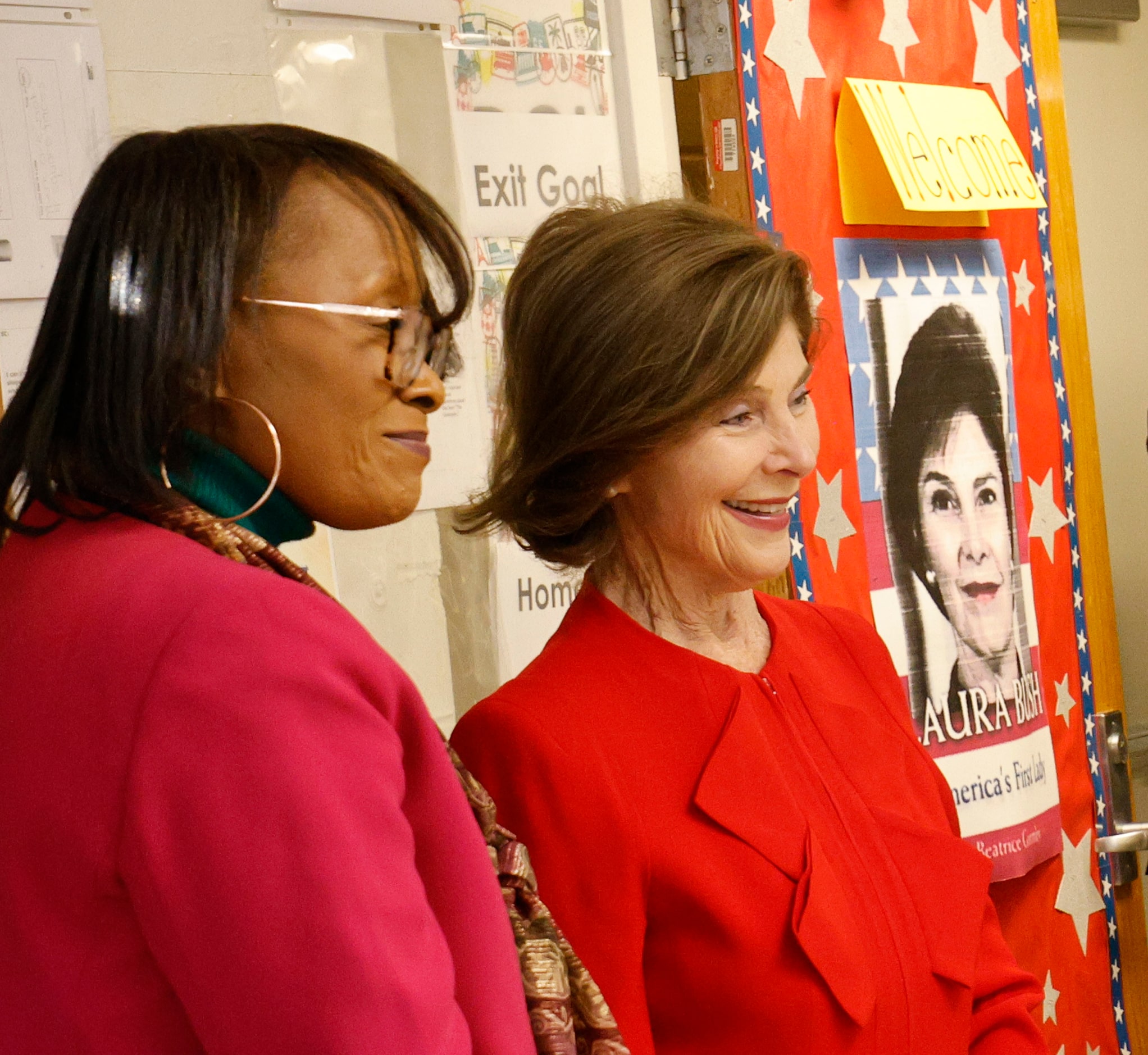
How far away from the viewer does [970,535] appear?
2.36 meters

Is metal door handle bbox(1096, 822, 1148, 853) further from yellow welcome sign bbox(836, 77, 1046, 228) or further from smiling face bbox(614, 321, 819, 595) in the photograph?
smiling face bbox(614, 321, 819, 595)

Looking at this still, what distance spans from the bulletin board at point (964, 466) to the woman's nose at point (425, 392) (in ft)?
3.68

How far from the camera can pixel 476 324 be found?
6.17 ft

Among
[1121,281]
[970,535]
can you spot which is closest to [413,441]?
[970,535]

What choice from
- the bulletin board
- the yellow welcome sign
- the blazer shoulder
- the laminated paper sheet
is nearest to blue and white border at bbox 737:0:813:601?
the bulletin board

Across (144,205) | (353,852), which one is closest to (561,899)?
(353,852)

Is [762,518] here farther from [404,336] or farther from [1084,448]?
[1084,448]

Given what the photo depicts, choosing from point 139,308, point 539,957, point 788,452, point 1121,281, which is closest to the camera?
point 139,308

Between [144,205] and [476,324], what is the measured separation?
3.26 ft

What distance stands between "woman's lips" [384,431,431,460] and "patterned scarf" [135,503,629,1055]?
11 centimetres

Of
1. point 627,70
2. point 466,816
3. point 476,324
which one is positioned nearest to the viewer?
point 466,816

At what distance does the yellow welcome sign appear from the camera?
7.06 feet

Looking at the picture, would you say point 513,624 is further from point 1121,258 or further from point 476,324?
point 1121,258

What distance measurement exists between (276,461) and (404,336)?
126 millimetres
